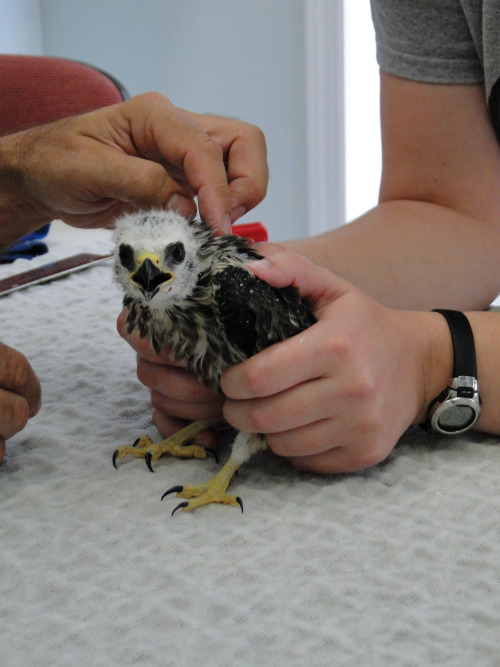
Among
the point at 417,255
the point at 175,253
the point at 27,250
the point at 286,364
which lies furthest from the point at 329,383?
the point at 27,250

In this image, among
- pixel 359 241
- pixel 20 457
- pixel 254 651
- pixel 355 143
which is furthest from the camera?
pixel 355 143

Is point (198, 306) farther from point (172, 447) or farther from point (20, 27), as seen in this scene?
point (20, 27)

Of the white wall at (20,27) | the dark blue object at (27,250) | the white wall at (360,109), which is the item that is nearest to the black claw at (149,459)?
the dark blue object at (27,250)

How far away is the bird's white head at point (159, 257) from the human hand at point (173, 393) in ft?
0.30

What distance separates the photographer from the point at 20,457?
1.09 m

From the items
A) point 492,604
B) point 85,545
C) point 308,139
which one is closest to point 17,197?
point 85,545

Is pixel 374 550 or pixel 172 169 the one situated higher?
pixel 172 169

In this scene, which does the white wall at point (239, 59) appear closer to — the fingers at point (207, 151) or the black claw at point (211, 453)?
the fingers at point (207, 151)

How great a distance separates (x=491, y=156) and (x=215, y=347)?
74 cm

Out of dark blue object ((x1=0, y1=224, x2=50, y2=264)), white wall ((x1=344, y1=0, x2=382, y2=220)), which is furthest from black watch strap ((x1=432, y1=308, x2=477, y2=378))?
white wall ((x1=344, y1=0, x2=382, y2=220))

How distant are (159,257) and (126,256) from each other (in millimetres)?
59

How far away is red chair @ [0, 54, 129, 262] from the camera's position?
91.6 inches

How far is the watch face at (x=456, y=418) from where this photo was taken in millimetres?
1060

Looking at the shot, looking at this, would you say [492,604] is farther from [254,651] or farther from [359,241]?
[359,241]
